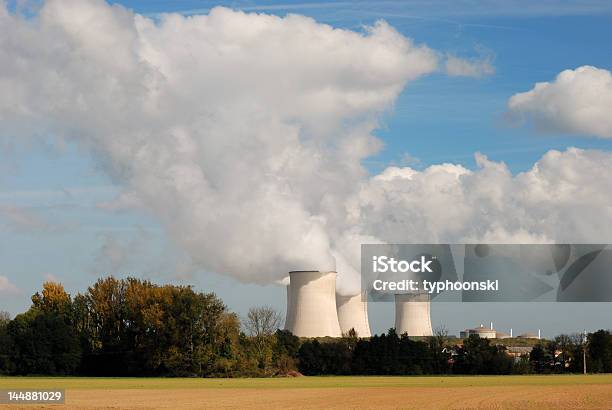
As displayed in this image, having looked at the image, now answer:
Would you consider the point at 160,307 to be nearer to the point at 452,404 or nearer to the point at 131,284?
the point at 131,284

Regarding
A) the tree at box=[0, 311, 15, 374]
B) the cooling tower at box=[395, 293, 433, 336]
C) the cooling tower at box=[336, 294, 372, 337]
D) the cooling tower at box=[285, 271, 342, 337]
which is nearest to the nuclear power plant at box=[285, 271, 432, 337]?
the cooling tower at box=[285, 271, 342, 337]

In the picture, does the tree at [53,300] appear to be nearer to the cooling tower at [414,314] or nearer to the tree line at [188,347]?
the tree line at [188,347]

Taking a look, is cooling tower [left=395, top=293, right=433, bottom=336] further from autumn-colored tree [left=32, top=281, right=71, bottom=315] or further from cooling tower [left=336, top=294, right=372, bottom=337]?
autumn-colored tree [left=32, top=281, right=71, bottom=315]

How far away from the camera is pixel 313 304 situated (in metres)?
63.8

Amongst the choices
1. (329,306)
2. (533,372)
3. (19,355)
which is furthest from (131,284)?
(533,372)

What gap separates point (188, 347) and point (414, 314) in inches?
742

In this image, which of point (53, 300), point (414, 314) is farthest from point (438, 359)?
point (53, 300)

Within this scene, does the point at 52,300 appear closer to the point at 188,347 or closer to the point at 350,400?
the point at 188,347

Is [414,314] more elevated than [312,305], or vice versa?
[414,314]

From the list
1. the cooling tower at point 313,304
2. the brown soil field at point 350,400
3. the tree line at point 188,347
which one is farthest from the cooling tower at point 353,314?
the brown soil field at point 350,400

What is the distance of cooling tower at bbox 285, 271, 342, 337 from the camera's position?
2510 inches

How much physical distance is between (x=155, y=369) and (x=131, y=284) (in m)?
8.89

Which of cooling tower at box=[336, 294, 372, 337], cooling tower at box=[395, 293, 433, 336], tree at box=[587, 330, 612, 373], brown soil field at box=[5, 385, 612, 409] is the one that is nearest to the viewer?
brown soil field at box=[5, 385, 612, 409]

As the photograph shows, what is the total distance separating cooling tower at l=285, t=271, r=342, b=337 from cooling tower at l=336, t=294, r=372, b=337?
8742mm
